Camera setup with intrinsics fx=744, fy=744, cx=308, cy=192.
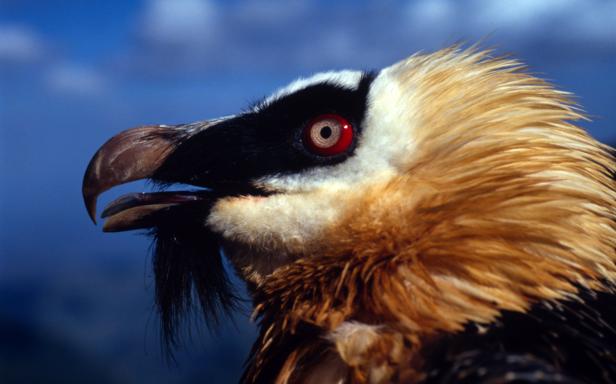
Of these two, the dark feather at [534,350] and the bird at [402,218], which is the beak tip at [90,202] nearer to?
the bird at [402,218]

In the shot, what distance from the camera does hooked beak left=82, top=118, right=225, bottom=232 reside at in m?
2.19

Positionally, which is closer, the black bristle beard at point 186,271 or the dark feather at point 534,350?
the dark feather at point 534,350

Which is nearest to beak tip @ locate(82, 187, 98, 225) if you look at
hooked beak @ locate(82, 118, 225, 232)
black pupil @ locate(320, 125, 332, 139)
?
hooked beak @ locate(82, 118, 225, 232)

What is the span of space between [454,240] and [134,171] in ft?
3.14

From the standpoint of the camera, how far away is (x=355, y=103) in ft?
7.01

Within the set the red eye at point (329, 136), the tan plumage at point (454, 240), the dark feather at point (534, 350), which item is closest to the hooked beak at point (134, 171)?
the red eye at point (329, 136)

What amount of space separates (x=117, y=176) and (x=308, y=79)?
24.9 inches

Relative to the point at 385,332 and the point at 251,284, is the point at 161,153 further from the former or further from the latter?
the point at 385,332

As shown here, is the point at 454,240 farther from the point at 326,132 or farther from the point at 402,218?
the point at 326,132

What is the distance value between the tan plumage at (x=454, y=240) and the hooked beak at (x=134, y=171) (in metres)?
0.46

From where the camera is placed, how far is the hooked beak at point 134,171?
7.18 ft

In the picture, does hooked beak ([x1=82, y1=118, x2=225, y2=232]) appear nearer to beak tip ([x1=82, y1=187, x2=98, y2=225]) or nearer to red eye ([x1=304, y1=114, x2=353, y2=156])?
beak tip ([x1=82, y1=187, x2=98, y2=225])

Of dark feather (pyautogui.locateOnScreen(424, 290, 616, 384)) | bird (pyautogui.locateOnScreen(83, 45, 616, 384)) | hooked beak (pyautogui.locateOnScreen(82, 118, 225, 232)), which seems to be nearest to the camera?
dark feather (pyautogui.locateOnScreen(424, 290, 616, 384))

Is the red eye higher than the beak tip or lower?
lower
